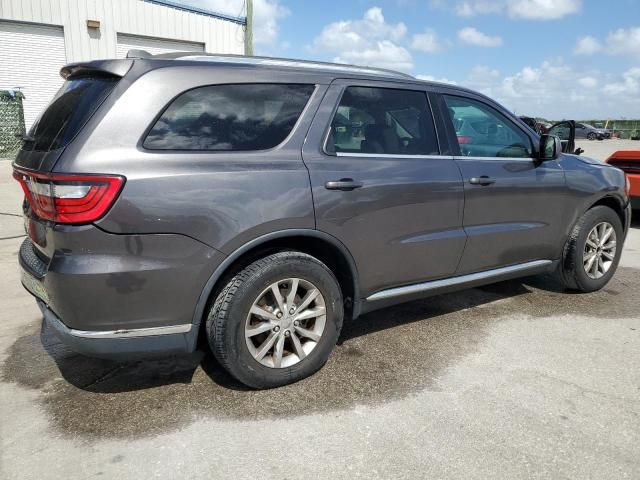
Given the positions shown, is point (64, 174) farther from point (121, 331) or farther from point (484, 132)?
point (484, 132)

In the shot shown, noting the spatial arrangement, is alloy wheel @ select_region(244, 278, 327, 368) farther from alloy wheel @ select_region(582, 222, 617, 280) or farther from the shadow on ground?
alloy wheel @ select_region(582, 222, 617, 280)

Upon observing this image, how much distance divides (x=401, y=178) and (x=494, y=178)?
910 millimetres

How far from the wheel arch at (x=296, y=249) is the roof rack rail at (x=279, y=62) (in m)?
1.00

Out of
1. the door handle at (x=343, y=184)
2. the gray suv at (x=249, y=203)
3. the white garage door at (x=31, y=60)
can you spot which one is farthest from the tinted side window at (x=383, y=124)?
the white garage door at (x=31, y=60)

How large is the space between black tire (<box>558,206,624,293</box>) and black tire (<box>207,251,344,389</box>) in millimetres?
2425

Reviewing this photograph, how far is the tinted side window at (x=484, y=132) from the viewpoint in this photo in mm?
3820

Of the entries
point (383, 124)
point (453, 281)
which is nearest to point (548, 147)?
point (453, 281)

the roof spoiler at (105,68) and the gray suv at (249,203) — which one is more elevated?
the roof spoiler at (105,68)

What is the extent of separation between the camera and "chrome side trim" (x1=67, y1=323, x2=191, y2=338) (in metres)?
2.54

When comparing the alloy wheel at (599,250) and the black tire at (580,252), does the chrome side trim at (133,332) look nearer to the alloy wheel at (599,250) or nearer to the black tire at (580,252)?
the black tire at (580,252)

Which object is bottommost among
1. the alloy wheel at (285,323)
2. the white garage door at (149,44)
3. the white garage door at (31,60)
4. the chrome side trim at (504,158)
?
the alloy wheel at (285,323)

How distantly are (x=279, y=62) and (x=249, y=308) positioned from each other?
1.46m

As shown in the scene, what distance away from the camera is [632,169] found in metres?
7.40

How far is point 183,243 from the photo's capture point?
2.58 m
